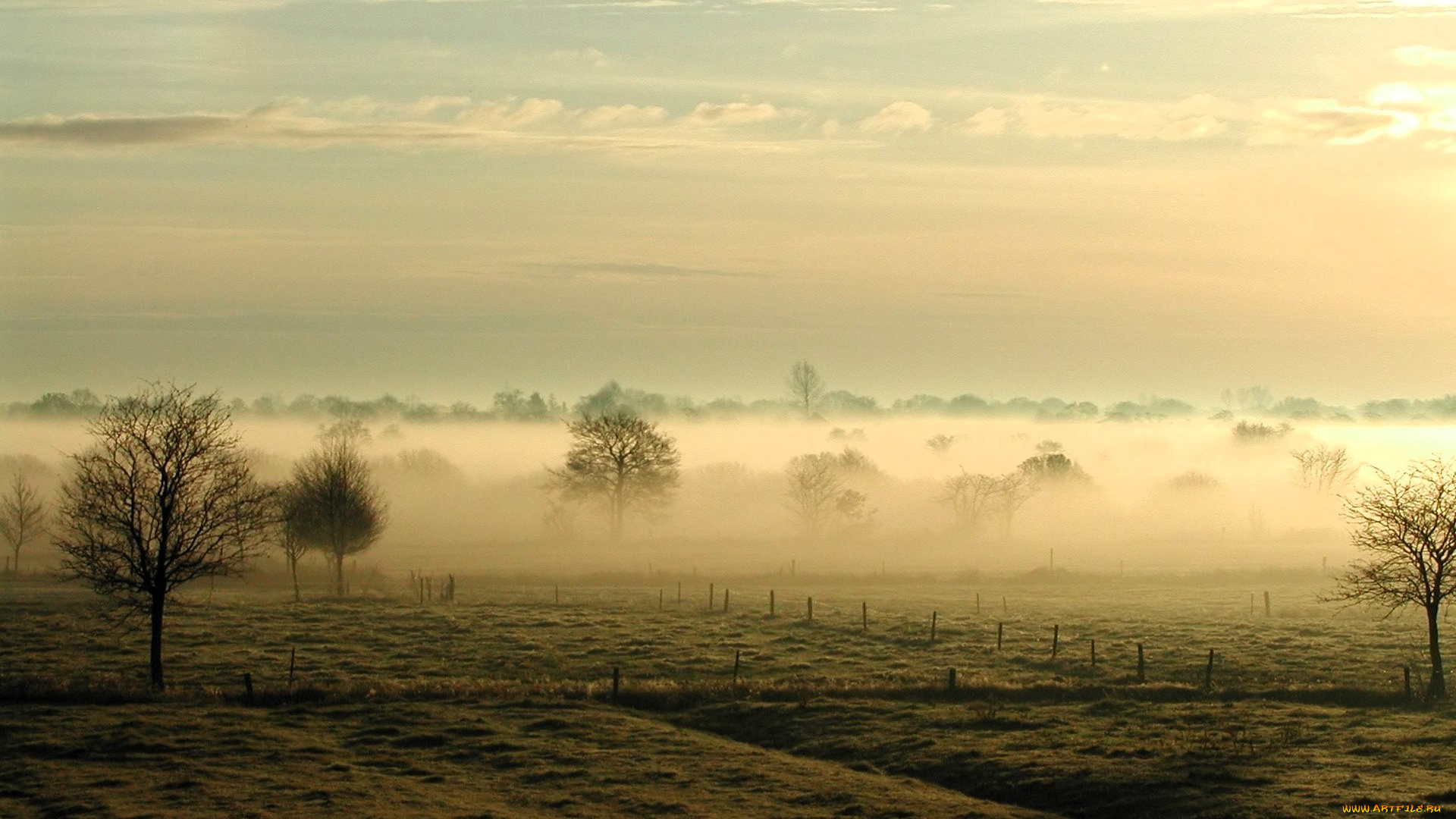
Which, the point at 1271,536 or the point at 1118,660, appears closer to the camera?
the point at 1118,660

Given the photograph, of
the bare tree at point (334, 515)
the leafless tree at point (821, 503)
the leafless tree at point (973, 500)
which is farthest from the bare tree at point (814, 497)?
the bare tree at point (334, 515)

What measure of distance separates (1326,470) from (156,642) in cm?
15377

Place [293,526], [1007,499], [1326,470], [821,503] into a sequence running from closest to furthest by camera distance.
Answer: [293,526] → [821,503] → [1007,499] → [1326,470]

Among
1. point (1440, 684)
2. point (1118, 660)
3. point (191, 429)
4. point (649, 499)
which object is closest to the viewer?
point (1440, 684)

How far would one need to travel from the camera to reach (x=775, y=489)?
160m

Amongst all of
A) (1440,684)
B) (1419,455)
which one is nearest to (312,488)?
(1440,684)

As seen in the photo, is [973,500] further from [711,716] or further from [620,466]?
[711,716]

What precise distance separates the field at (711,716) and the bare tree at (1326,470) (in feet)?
372

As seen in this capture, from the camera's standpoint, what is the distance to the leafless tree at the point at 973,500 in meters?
132

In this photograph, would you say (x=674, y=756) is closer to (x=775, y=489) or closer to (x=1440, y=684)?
(x=1440, y=684)

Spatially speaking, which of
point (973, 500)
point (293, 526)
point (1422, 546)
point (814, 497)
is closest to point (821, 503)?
point (814, 497)

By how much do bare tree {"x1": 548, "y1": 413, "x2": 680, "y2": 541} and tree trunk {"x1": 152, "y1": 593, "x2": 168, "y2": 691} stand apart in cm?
7264

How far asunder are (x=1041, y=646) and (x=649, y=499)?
69185 mm

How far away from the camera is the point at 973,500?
135 meters
